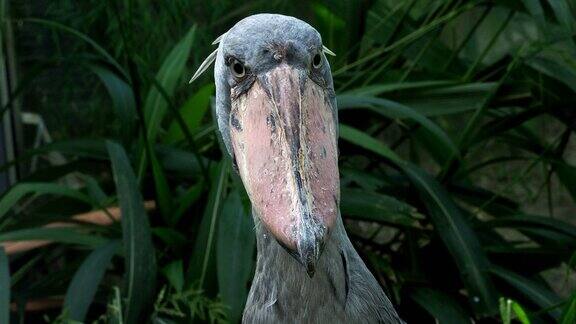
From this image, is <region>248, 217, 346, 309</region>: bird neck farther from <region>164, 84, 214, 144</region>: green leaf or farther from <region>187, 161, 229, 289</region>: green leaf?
<region>164, 84, 214, 144</region>: green leaf

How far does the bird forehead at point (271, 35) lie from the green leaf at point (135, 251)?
1082 millimetres

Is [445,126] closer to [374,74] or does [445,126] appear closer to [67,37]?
[374,74]

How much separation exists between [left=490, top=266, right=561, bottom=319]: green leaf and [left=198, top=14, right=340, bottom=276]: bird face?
1199mm

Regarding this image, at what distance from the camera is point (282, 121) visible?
1297 millimetres

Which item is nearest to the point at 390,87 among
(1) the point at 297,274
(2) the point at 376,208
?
(2) the point at 376,208

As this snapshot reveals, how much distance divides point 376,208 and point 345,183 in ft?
0.65

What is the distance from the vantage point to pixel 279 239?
119 centimetres

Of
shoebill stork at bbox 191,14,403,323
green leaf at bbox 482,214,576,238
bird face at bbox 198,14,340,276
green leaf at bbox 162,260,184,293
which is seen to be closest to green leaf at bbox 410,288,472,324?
green leaf at bbox 482,214,576,238

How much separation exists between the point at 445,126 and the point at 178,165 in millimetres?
820

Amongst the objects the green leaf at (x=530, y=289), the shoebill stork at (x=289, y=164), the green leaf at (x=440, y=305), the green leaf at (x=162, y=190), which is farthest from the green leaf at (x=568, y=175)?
the shoebill stork at (x=289, y=164)

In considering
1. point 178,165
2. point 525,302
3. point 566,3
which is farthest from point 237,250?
point 566,3

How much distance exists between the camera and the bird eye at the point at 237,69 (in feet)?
4.43

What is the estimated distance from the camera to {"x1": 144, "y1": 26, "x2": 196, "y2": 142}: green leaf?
2.81 meters

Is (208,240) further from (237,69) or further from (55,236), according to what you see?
(237,69)
